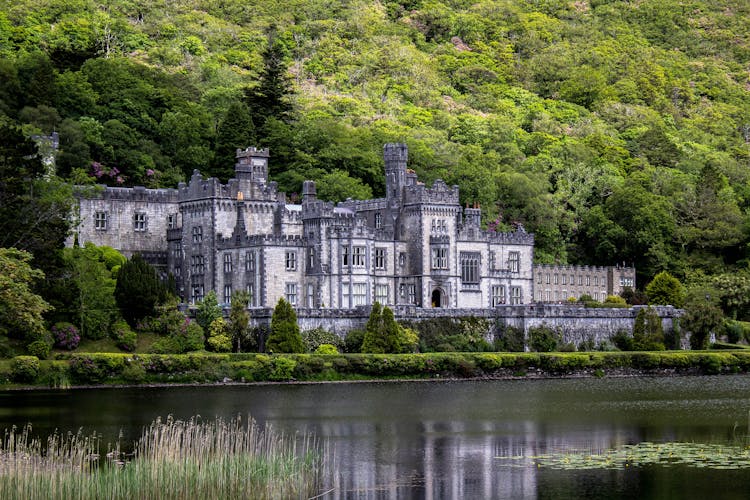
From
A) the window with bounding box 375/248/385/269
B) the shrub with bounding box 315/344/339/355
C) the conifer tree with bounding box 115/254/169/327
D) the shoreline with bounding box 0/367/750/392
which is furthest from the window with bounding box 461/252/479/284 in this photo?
the conifer tree with bounding box 115/254/169/327

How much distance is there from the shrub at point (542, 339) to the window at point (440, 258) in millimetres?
9694

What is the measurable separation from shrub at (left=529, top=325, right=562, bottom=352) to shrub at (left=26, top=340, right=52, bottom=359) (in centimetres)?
3301

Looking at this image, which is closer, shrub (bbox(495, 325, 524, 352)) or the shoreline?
the shoreline

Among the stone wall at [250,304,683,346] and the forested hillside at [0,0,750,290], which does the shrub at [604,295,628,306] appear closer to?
the stone wall at [250,304,683,346]

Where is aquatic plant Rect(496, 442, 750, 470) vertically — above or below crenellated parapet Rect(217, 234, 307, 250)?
below

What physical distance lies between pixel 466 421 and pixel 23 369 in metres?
25.9

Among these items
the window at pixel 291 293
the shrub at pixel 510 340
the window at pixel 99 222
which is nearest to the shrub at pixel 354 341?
the window at pixel 291 293

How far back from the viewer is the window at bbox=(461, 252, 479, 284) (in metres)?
108

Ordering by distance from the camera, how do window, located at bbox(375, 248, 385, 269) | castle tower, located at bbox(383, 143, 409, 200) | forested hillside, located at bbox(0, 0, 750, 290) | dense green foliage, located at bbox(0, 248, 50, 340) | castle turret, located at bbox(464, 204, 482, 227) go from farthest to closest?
forested hillside, located at bbox(0, 0, 750, 290)
castle turret, located at bbox(464, 204, 482, 227)
castle tower, located at bbox(383, 143, 409, 200)
window, located at bbox(375, 248, 385, 269)
dense green foliage, located at bbox(0, 248, 50, 340)

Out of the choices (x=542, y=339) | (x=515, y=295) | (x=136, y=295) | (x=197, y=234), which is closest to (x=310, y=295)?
(x=197, y=234)

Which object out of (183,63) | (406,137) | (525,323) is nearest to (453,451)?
(525,323)

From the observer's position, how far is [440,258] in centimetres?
10594

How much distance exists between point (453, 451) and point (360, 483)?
818 centimetres

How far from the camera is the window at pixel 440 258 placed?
106m
